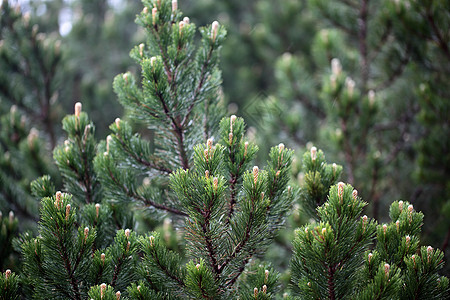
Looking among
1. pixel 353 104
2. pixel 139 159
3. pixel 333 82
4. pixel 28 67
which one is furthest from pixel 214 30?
pixel 28 67

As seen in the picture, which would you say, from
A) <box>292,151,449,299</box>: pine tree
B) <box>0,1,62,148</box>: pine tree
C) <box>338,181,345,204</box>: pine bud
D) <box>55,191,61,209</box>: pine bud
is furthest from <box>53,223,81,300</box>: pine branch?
<box>0,1,62,148</box>: pine tree

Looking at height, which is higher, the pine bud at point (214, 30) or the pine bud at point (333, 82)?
the pine bud at point (333, 82)

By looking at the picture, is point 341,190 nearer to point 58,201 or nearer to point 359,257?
point 359,257

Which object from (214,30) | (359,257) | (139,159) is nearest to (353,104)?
(214,30)

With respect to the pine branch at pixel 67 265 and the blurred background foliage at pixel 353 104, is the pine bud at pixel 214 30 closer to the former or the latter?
the blurred background foliage at pixel 353 104

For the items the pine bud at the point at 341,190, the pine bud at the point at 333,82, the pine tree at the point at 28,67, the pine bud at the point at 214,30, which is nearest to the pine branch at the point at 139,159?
the pine bud at the point at 214,30

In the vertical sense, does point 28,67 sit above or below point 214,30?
above

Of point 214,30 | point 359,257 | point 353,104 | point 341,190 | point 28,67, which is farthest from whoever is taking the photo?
point 28,67

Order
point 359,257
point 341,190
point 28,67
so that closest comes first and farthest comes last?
1. point 341,190
2. point 359,257
3. point 28,67

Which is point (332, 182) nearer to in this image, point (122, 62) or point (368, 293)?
point (368, 293)

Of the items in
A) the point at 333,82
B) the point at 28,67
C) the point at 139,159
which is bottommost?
the point at 139,159

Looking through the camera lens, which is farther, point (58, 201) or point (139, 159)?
point (139, 159)

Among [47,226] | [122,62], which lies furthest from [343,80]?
[122,62]

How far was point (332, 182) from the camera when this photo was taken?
7.70ft
